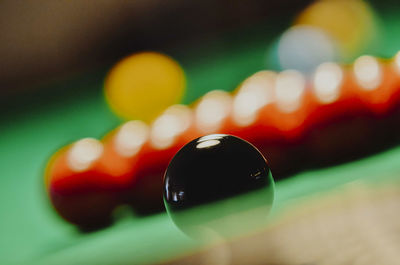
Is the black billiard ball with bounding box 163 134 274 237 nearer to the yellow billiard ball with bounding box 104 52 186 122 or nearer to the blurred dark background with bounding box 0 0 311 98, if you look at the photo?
the yellow billiard ball with bounding box 104 52 186 122

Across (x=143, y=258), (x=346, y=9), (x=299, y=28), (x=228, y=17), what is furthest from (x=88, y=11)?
(x=143, y=258)

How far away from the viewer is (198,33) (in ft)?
12.7

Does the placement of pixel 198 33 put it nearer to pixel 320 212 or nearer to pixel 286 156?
pixel 286 156

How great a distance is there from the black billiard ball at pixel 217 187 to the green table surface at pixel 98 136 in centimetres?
13

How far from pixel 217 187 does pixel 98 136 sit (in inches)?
52.1

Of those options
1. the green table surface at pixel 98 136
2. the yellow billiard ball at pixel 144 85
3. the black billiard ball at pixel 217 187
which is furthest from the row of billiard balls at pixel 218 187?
the yellow billiard ball at pixel 144 85

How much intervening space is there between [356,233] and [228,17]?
10.2 feet

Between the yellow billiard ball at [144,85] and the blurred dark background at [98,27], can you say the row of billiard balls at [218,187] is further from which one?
the blurred dark background at [98,27]

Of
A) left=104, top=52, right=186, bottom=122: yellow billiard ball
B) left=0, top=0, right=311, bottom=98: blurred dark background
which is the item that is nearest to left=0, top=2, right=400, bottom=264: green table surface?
left=104, top=52, right=186, bottom=122: yellow billiard ball

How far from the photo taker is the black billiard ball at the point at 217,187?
0.92m

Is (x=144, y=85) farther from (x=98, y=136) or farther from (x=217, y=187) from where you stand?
(x=217, y=187)

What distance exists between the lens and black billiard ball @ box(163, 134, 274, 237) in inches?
36.3

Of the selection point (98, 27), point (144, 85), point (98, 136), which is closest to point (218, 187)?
point (98, 136)

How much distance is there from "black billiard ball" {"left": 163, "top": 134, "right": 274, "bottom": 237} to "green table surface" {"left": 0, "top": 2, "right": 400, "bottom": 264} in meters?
0.13
